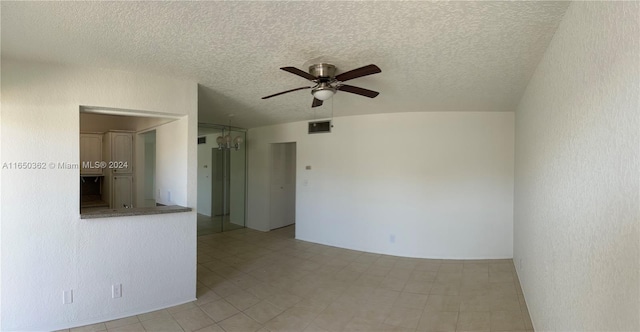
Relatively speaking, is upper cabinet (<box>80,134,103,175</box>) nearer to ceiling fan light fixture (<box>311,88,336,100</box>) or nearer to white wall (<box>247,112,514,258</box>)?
ceiling fan light fixture (<box>311,88,336,100</box>)

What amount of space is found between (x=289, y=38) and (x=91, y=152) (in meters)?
3.66

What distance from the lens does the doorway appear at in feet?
21.8

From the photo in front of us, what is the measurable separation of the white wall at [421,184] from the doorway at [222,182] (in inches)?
97.2

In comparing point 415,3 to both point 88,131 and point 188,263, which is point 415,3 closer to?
point 188,263

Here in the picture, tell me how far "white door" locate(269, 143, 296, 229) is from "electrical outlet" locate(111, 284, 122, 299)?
372cm

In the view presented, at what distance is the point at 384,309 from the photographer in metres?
2.85

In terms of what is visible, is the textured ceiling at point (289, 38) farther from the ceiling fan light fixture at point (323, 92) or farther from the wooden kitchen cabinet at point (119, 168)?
the wooden kitchen cabinet at point (119, 168)

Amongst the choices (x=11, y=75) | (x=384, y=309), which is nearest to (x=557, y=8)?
(x=384, y=309)

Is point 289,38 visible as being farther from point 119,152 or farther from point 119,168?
point 119,168

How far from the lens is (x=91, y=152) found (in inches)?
155

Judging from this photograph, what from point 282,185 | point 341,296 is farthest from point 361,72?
point 282,185

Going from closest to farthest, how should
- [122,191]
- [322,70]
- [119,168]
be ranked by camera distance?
[322,70] < [122,191] < [119,168]

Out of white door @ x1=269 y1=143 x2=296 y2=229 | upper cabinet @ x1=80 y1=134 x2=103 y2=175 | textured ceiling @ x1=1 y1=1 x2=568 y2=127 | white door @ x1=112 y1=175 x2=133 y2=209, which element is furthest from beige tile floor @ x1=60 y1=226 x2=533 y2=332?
textured ceiling @ x1=1 y1=1 x2=568 y2=127

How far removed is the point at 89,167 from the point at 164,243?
1.92m
